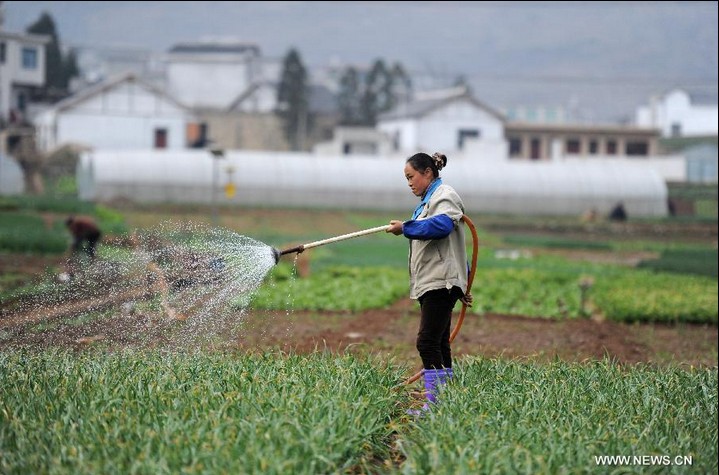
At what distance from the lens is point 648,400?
693 cm

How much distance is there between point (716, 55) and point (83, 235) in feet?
36.8

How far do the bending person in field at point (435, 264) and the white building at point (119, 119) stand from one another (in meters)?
52.0

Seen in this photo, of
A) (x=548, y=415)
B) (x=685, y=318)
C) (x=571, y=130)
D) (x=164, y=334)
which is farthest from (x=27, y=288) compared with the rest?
(x=571, y=130)

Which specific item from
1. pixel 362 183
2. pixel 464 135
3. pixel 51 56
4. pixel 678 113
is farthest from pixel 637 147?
pixel 51 56

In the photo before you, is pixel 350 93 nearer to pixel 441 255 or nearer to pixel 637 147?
pixel 637 147

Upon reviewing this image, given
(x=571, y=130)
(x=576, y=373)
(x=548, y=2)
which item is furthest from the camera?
(x=571, y=130)

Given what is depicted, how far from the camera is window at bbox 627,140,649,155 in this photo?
6612cm

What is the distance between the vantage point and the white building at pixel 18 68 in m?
60.8

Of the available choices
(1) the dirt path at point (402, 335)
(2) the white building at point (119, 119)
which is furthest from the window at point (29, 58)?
(1) the dirt path at point (402, 335)

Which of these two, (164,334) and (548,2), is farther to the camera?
(548,2)

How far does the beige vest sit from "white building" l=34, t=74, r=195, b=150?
171ft

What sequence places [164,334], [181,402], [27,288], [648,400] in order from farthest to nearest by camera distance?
1. [27,288]
2. [164,334]
3. [648,400]
4. [181,402]

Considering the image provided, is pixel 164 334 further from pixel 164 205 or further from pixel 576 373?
pixel 164 205

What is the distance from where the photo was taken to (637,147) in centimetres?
6650
